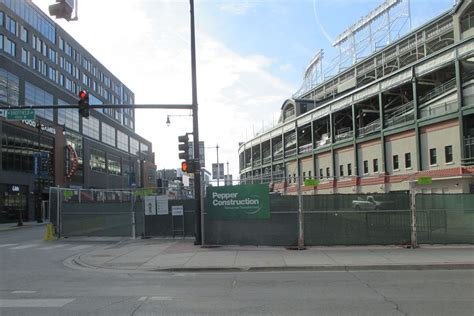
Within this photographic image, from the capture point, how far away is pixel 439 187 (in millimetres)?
43531

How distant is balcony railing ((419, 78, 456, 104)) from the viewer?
148 feet

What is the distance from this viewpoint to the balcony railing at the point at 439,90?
4503 centimetres

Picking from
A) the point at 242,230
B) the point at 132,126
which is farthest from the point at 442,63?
the point at 132,126

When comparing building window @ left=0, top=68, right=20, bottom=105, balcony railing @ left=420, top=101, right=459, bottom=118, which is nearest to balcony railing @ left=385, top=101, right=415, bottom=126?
balcony railing @ left=420, top=101, right=459, bottom=118

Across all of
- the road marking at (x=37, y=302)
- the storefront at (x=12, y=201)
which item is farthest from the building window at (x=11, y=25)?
the road marking at (x=37, y=302)

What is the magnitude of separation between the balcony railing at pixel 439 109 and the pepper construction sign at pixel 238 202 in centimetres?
3060

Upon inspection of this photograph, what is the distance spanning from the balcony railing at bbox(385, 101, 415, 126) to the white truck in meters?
34.2

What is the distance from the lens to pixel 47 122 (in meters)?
60.2

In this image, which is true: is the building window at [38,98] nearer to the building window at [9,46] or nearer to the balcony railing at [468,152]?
the building window at [9,46]

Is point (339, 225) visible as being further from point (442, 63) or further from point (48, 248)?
point (442, 63)

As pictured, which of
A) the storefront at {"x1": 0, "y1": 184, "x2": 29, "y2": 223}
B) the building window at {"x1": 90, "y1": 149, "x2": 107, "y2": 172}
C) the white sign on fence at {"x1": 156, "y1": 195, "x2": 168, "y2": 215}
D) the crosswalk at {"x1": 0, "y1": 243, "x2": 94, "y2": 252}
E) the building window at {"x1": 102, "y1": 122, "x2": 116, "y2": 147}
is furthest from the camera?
the building window at {"x1": 102, "y1": 122, "x2": 116, "y2": 147}

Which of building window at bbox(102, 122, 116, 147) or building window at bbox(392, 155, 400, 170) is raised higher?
building window at bbox(102, 122, 116, 147)

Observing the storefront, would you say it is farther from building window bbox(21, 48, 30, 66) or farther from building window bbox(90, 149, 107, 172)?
building window bbox(90, 149, 107, 172)

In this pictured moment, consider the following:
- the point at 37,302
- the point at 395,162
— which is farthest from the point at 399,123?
the point at 37,302
